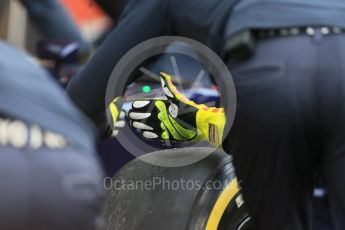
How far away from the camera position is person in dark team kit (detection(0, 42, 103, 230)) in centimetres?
85

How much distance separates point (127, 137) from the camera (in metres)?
1.80

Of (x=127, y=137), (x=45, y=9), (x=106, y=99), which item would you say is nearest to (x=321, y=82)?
(x=106, y=99)

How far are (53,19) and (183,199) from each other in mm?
1431

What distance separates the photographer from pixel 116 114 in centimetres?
165

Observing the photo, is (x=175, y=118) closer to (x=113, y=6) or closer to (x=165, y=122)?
(x=165, y=122)

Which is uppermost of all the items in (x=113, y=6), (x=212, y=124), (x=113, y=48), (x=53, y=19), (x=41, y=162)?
(x=53, y=19)

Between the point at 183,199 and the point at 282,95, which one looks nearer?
the point at 282,95

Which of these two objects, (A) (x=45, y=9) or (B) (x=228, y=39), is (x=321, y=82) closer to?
(B) (x=228, y=39)

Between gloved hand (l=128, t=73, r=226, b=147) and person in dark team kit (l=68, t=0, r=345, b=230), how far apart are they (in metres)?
0.12

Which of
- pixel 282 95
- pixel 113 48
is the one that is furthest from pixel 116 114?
pixel 282 95

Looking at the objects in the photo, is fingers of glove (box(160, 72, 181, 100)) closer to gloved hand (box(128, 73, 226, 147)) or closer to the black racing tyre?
gloved hand (box(128, 73, 226, 147))

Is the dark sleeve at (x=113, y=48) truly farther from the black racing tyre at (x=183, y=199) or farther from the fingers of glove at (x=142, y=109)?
the black racing tyre at (x=183, y=199)

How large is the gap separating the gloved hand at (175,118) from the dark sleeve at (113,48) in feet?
0.31

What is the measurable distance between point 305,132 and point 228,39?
23 centimetres
